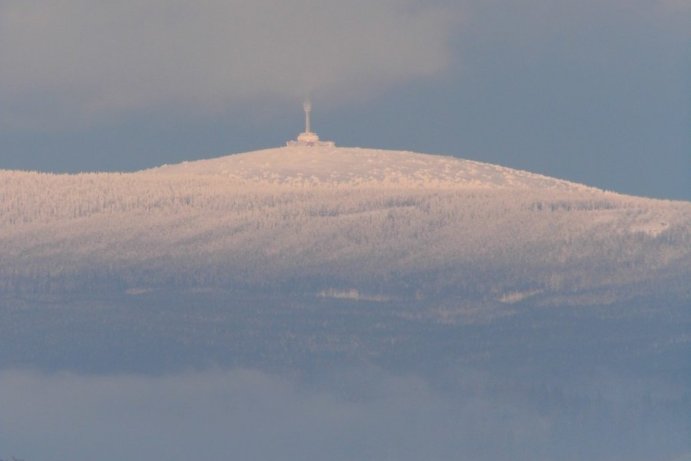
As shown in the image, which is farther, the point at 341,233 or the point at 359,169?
the point at 359,169

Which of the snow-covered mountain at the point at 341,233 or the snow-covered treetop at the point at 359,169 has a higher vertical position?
the snow-covered treetop at the point at 359,169

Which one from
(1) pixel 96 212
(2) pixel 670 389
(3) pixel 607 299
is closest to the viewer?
(2) pixel 670 389

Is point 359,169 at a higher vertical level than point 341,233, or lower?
higher

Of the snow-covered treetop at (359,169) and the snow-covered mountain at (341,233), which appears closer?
the snow-covered mountain at (341,233)

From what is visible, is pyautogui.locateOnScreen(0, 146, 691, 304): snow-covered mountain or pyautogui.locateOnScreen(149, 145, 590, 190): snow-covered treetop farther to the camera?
pyautogui.locateOnScreen(149, 145, 590, 190): snow-covered treetop

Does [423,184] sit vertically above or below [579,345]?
above

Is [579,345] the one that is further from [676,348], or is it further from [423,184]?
[423,184]

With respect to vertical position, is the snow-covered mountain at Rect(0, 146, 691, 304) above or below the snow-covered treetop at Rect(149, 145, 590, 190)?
below

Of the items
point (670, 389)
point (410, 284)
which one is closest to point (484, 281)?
point (410, 284)
